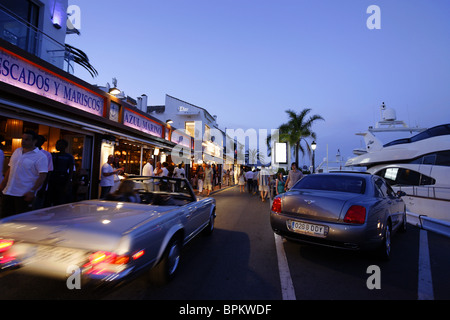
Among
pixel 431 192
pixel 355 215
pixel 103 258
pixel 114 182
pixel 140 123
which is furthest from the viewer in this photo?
pixel 140 123

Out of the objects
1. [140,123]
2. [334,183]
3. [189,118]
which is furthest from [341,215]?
[189,118]

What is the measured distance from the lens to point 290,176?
28.0ft

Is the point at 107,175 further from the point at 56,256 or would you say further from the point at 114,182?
the point at 56,256

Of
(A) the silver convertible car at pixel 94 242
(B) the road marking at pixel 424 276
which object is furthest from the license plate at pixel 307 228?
(A) the silver convertible car at pixel 94 242

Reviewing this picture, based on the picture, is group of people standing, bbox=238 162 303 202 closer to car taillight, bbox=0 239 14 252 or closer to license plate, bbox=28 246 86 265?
license plate, bbox=28 246 86 265

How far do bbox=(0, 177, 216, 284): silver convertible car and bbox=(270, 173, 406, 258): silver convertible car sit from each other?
1.87m

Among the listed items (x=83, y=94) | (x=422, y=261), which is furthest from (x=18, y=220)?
(x=83, y=94)

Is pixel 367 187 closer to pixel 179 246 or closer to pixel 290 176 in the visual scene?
pixel 179 246

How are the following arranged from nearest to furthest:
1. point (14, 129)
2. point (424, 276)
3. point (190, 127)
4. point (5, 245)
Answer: point (5, 245) → point (424, 276) → point (14, 129) → point (190, 127)

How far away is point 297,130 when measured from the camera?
1046 inches

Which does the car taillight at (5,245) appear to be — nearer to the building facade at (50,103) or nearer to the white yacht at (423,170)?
the building facade at (50,103)

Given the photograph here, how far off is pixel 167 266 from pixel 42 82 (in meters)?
6.78

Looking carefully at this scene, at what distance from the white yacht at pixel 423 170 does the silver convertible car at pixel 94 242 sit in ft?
35.0

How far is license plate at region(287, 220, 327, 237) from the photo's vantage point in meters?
3.32
